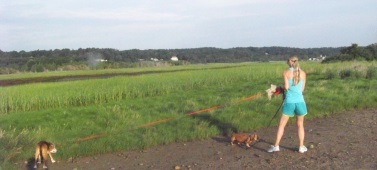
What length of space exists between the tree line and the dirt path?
40539 mm

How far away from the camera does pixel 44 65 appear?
69.9 metres

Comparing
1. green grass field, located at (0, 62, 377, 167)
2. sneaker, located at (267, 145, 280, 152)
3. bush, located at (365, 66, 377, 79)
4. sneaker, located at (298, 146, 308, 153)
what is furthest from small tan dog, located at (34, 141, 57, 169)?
bush, located at (365, 66, 377, 79)

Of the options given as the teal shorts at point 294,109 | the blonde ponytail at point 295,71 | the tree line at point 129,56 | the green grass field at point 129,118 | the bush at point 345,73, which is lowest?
the tree line at point 129,56

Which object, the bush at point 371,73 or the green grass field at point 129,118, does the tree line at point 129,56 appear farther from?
the green grass field at point 129,118

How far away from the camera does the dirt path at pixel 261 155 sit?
8508 millimetres

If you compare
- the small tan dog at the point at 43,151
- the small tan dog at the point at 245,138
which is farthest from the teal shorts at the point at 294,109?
the small tan dog at the point at 43,151

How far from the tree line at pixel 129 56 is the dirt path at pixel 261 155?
40.5 m

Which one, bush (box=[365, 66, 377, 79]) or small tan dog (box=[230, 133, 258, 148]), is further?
bush (box=[365, 66, 377, 79])

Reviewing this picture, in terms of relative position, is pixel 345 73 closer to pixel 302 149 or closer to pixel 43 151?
pixel 302 149

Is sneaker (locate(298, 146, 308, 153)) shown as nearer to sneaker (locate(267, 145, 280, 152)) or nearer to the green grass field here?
sneaker (locate(267, 145, 280, 152))

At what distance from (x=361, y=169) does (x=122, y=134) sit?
549 centimetres

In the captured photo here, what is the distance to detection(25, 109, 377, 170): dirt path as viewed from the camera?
8.51 m

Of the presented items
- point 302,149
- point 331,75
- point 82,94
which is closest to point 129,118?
point 302,149

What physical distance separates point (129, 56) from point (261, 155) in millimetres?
91673
